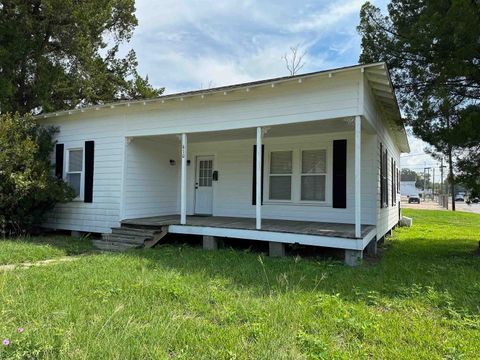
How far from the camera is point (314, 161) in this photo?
31.0ft

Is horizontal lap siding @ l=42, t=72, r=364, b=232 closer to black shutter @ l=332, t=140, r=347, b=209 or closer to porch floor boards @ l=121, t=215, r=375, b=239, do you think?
black shutter @ l=332, t=140, r=347, b=209

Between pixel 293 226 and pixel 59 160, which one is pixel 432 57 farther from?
pixel 59 160

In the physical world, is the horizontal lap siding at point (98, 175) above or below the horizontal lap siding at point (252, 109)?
below

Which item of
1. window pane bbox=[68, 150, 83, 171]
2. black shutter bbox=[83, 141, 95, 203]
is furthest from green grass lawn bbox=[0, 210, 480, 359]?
window pane bbox=[68, 150, 83, 171]

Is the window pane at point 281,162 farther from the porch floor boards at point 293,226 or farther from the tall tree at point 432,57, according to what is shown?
the tall tree at point 432,57

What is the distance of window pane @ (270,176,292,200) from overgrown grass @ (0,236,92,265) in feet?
16.0

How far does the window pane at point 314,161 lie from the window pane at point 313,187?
0.16m

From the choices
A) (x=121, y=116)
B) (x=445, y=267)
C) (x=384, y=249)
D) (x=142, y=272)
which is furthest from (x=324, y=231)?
(x=121, y=116)

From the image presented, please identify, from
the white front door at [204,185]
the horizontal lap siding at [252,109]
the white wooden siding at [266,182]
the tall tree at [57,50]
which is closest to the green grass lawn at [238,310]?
the white wooden siding at [266,182]

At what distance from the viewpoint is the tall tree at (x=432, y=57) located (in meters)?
6.72

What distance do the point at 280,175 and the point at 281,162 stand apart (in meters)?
0.36

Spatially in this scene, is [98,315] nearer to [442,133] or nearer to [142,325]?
[142,325]

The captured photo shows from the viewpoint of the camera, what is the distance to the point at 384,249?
30.7 feet

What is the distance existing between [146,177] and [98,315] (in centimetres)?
678
